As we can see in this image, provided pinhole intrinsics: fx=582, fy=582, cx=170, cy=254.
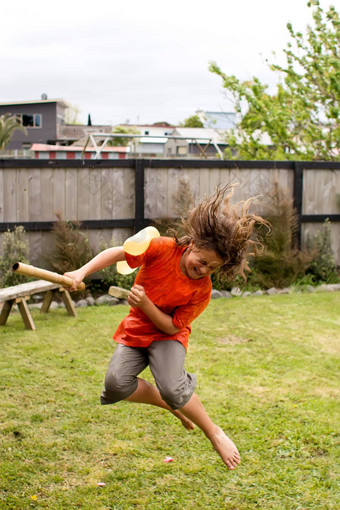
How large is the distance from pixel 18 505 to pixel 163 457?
895 millimetres

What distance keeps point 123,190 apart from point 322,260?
10.6 feet

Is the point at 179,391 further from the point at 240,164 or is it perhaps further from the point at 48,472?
the point at 240,164

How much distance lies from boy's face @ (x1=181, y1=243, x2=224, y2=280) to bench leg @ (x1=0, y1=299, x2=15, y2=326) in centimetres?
365

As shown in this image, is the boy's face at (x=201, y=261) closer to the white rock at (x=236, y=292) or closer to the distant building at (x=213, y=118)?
the white rock at (x=236, y=292)

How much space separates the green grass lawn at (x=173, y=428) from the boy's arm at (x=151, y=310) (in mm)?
876

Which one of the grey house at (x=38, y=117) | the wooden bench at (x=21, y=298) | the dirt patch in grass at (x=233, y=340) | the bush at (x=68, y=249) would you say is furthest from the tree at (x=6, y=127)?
the dirt patch in grass at (x=233, y=340)

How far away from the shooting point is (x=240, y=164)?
8867 millimetres

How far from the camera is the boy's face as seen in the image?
9.61ft

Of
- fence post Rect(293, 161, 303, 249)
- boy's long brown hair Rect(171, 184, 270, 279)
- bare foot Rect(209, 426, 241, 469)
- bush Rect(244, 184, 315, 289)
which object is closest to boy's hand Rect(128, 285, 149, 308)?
boy's long brown hair Rect(171, 184, 270, 279)

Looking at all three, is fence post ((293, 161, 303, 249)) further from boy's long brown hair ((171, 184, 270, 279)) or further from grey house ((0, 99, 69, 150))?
grey house ((0, 99, 69, 150))

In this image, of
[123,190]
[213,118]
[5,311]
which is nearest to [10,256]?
[5,311]

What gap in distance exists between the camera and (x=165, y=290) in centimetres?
311

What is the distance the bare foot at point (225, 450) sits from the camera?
10.3 ft

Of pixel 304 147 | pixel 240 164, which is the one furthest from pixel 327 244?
pixel 304 147
